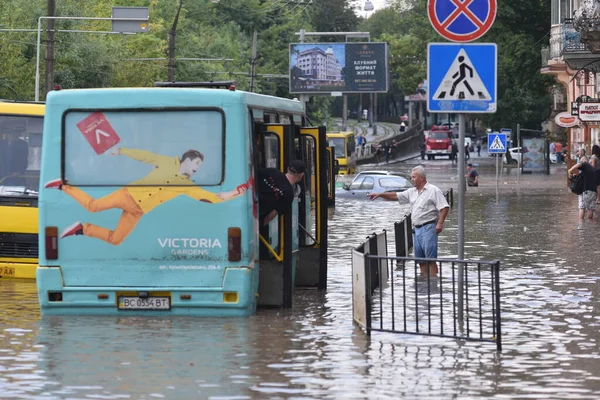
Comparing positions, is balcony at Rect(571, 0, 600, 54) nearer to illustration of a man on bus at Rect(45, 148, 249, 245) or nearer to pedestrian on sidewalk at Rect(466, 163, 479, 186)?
pedestrian on sidewalk at Rect(466, 163, 479, 186)

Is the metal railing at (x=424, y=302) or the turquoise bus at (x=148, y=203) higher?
the turquoise bus at (x=148, y=203)

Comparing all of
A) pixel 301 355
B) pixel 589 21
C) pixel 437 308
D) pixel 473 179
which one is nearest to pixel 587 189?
pixel 589 21

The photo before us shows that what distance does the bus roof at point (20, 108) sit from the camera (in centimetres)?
1959

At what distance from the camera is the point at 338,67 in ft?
293

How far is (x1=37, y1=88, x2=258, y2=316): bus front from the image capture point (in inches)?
581

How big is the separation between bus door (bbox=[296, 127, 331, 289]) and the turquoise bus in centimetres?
299

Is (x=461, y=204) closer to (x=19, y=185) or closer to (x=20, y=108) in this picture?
(x=19, y=185)

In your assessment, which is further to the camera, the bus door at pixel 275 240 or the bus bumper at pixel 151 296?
the bus door at pixel 275 240

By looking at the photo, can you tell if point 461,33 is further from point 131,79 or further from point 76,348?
point 131,79

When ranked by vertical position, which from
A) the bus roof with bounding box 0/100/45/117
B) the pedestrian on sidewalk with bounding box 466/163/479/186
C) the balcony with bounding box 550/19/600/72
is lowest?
the pedestrian on sidewalk with bounding box 466/163/479/186

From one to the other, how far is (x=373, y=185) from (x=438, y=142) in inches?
2622

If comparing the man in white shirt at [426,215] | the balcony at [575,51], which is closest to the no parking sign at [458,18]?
the man in white shirt at [426,215]

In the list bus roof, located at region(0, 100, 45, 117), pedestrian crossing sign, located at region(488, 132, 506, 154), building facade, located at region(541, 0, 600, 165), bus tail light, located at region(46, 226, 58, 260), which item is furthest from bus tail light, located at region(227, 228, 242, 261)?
pedestrian crossing sign, located at region(488, 132, 506, 154)

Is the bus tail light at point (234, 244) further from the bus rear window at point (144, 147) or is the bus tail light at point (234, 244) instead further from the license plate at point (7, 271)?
the license plate at point (7, 271)
